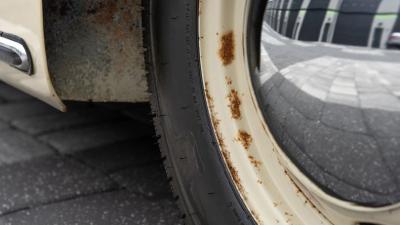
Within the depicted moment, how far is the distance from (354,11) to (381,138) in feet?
0.74

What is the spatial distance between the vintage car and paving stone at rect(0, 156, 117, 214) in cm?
44

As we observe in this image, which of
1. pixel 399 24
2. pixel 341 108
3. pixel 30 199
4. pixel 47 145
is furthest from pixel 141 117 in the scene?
pixel 399 24

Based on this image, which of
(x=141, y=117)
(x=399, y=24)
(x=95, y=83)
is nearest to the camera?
(x=399, y=24)

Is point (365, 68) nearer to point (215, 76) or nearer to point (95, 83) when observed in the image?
point (215, 76)

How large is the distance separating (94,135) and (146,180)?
19.1 inches

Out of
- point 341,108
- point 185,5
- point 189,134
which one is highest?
point 185,5

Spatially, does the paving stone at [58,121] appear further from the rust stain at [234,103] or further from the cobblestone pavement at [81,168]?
the rust stain at [234,103]

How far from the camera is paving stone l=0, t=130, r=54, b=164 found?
1973mm

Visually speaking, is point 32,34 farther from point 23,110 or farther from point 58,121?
point 23,110

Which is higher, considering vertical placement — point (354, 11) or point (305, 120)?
point (354, 11)

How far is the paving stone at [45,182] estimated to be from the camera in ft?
5.37

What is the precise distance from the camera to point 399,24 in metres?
0.95

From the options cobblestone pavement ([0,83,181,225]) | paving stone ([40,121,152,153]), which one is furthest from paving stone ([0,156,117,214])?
paving stone ([40,121,152,153])

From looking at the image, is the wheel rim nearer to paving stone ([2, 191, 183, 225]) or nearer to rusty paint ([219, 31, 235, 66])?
rusty paint ([219, 31, 235, 66])
